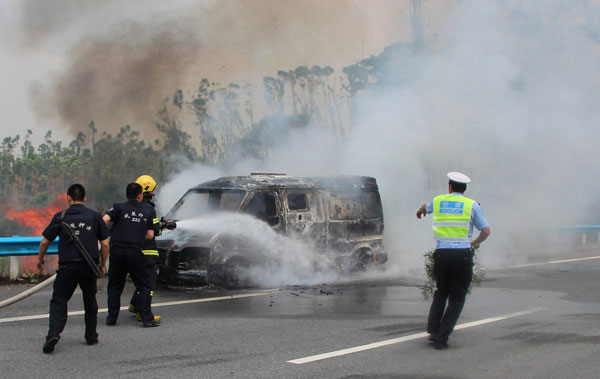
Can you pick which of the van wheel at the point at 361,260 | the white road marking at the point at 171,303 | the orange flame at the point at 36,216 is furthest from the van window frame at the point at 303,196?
the orange flame at the point at 36,216

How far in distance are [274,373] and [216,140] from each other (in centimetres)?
1927

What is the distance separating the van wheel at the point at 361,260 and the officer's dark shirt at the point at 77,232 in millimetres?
6816

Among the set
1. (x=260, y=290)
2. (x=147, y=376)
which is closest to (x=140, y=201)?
(x=147, y=376)

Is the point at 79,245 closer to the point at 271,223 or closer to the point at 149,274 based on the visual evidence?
the point at 149,274

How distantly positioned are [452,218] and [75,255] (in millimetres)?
3965

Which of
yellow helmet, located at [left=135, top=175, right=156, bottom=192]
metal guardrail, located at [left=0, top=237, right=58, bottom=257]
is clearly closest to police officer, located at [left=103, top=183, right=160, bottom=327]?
yellow helmet, located at [left=135, top=175, right=156, bottom=192]

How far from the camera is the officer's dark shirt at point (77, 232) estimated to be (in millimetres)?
6777

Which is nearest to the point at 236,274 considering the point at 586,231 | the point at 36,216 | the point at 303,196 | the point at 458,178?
the point at 303,196

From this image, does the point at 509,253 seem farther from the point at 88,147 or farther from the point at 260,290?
the point at 88,147

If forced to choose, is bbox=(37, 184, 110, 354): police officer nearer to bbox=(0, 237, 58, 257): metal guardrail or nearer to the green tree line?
bbox=(0, 237, 58, 257): metal guardrail

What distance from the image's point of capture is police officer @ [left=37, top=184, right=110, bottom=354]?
6.76m

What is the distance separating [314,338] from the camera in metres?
7.31

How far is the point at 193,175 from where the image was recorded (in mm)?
16203

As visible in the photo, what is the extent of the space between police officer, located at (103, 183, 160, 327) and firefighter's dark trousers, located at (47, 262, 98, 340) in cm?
100
